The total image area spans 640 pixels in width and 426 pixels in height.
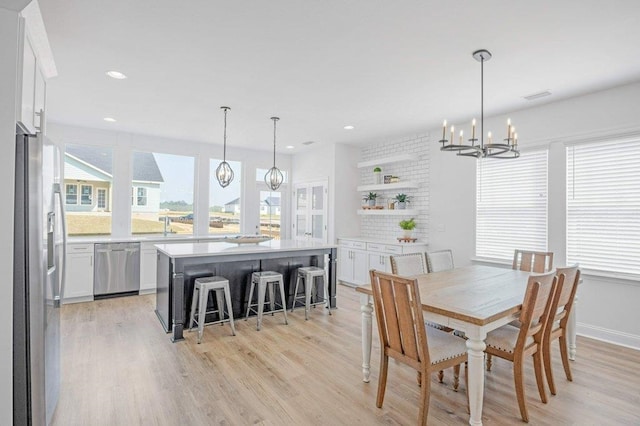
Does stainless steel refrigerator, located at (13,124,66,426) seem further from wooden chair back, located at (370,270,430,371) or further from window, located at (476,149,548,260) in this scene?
window, located at (476,149,548,260)

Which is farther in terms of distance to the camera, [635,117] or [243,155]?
[243,155]

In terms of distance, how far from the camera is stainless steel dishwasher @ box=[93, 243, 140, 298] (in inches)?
208

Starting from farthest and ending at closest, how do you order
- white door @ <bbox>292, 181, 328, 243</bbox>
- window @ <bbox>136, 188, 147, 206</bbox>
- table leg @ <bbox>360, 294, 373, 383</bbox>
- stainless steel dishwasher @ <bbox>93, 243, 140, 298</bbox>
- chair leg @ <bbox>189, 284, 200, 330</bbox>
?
white door @ <bbox>292, 181, 328, 243</bbox>, window @ <bbox>136, 188, 147, 206</bbox>, stainless steel dishwasher @ <bbox>93, 243, 140, 298</bbox>, chair leg @ <bbox>189, 284, 200, 330</bbox>, table leg @ <bbox>360, 294, 373, 383</bbox>

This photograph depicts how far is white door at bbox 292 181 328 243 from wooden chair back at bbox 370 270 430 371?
4.45 meters

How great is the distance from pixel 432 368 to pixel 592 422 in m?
1.18

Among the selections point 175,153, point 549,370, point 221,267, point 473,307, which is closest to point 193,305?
point 221,267

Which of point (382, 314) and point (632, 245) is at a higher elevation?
point (632, 245)

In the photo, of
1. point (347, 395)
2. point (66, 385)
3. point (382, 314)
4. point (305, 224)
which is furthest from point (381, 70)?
point (305, 224)

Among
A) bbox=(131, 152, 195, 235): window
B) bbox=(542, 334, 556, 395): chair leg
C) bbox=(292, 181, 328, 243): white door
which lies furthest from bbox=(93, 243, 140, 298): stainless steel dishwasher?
bbox=(542, 334, 556, 395): chair leg

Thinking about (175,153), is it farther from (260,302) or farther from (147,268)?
(260,302)

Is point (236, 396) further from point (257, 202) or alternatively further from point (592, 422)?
point (257, 202)

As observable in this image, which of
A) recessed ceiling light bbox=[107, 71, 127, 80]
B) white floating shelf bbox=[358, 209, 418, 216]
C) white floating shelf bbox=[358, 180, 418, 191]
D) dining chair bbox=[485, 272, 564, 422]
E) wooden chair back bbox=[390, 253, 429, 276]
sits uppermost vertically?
recessed ceiling light bbox=[107, 71, 127, 80]

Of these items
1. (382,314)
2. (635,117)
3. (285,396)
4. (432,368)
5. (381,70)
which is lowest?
(285,396)

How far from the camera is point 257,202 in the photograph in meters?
7.53
